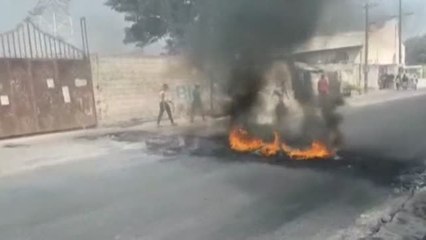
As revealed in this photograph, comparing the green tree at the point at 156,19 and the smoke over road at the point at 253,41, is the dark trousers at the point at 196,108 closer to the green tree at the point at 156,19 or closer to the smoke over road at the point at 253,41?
the green tree at the point at 156,19

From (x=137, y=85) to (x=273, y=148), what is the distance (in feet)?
25.3

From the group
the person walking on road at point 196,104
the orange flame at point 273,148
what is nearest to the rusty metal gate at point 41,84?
the person walking on road at point 196,104

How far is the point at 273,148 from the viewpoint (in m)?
7.78

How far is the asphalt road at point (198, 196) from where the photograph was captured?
12.7ft

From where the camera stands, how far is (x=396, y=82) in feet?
97.5

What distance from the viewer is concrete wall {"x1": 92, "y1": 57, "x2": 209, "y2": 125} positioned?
1324 cm

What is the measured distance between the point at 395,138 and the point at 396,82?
22465mm

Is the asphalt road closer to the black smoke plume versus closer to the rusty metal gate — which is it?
the black smoke plume

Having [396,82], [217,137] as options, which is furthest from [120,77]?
[396,82]

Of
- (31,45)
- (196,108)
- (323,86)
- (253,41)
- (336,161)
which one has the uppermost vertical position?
(31,45)

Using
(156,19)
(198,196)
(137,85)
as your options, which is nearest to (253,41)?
(198,196)

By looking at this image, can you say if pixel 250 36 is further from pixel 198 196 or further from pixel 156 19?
pixel 156 19

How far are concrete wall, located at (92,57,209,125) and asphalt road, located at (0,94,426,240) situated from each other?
5.70 metres

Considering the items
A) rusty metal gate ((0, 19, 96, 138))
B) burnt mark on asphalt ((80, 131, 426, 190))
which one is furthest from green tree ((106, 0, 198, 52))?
burnt mark on asphalt ((80, 131, 426, 190))
